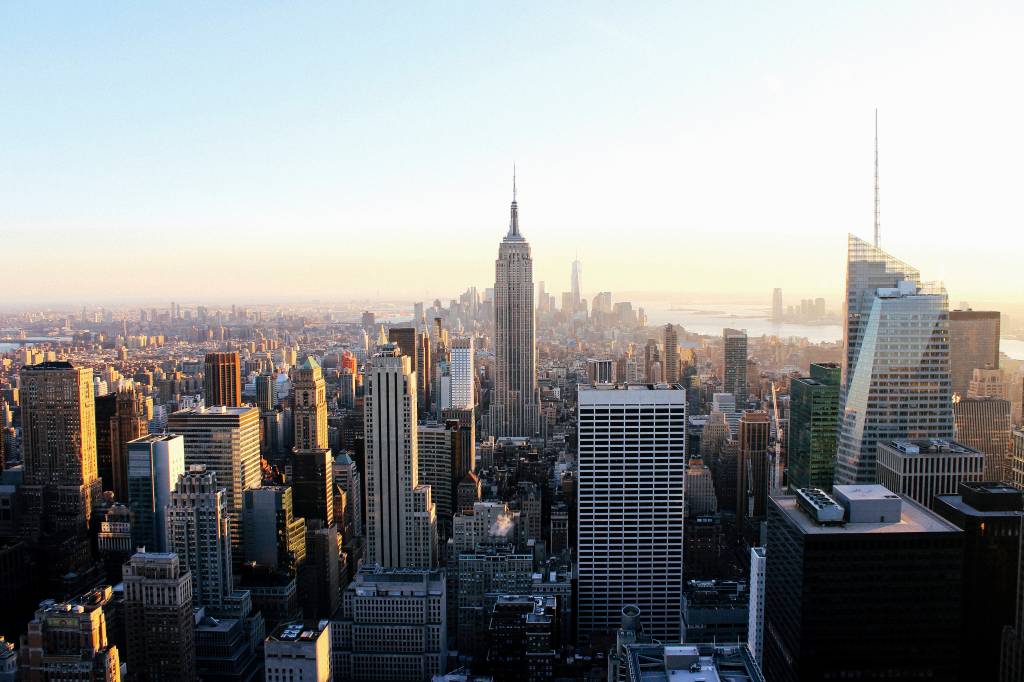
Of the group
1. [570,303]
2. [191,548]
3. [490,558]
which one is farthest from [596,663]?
[570,303]

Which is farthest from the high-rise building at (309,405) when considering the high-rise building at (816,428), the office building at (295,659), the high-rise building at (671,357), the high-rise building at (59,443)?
the high-rise building at (816,428)

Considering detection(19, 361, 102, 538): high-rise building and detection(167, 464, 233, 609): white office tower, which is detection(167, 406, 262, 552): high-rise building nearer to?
detection(19, 361, 102, 538): high-rise building

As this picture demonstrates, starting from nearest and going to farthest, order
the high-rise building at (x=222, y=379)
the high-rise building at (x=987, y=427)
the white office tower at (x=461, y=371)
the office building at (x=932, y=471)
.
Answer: the office building at (x=932, y=471) → the high-rise building at (x=987, y=427) → the high-rise building at (x=222, y=379) → the white office tower at (x=461, y=371)

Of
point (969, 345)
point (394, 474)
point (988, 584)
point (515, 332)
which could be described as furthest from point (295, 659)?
point (515, 332)

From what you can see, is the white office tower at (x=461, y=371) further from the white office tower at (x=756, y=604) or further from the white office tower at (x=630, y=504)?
the white office tower at (x=756, y=604)

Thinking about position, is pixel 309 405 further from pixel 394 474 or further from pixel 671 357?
pixel 671 357
